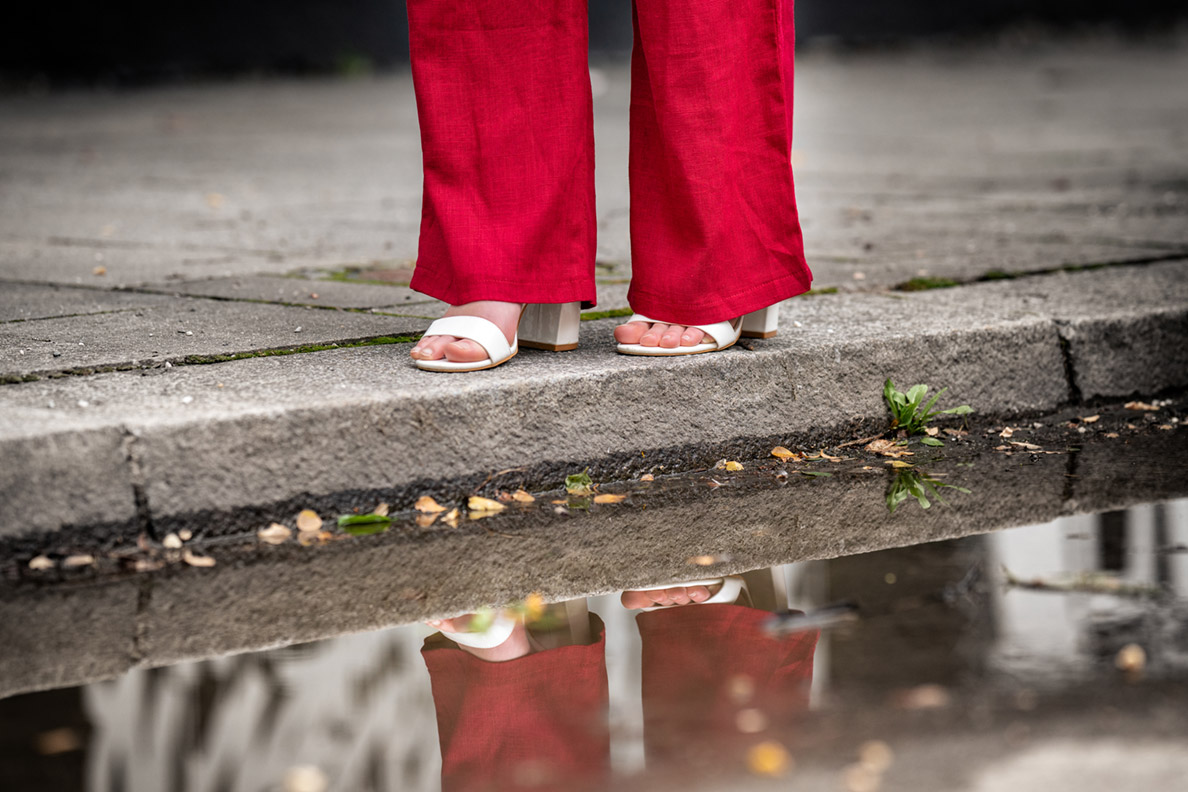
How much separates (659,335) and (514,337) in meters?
0.26

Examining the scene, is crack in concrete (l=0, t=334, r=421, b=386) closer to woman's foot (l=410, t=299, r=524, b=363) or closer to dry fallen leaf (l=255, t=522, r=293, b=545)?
woman's foot (l=410, t=299, r=524, b=363)

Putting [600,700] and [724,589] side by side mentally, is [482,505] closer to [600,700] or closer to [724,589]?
[724,589]

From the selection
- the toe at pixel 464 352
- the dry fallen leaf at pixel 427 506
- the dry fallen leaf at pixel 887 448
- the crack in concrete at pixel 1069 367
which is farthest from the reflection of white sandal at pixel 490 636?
the crack in concrete at pixel 1069 367

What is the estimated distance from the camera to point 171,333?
2486mm

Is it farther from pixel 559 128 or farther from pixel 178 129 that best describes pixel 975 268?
pixel 178 129

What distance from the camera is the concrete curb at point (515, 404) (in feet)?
6.03

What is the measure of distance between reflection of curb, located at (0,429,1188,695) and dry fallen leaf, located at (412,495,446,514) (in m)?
0.07

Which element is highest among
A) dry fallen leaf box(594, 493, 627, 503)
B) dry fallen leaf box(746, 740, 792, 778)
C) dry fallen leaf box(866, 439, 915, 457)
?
dry fallen leaf box(746, 740, 792, 778)

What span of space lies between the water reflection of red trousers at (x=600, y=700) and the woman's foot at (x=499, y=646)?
0.01 m

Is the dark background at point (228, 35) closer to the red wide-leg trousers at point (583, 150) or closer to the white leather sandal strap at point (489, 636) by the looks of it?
the red wide-leg trousers at point (583, 150)

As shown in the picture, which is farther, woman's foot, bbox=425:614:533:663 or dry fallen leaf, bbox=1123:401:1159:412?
dry fallen leaf, bbox=1123:401:1159:412

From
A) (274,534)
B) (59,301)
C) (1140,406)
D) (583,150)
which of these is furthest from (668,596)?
(59,301)

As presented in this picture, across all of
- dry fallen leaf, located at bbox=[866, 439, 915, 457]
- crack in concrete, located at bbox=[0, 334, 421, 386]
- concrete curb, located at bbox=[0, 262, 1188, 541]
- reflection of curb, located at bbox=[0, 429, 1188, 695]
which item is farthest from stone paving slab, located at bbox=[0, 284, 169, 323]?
dry fallen leaf, located at bbox=[866, 439, 915, 457]

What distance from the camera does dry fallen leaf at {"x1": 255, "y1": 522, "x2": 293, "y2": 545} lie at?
1.92 metres
